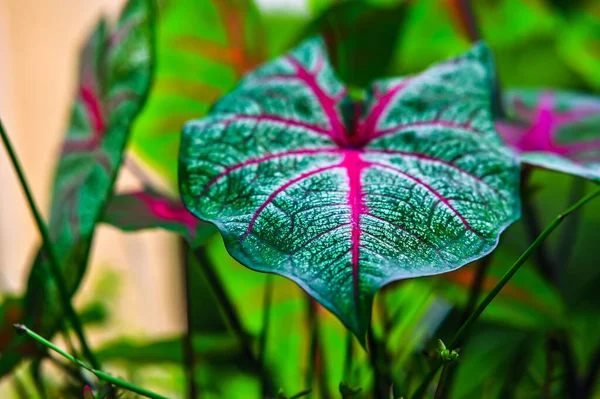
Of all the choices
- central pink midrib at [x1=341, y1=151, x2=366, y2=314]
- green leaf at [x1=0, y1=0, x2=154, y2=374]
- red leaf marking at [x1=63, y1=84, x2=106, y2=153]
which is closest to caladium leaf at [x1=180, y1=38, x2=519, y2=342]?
central pink midrib at [x1=341, y1=151, x2=366, y2=314]

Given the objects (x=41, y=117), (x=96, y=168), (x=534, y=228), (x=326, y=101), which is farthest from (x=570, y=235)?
(x=41, y=117)

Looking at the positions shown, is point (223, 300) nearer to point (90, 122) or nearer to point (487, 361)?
point (90, 122)

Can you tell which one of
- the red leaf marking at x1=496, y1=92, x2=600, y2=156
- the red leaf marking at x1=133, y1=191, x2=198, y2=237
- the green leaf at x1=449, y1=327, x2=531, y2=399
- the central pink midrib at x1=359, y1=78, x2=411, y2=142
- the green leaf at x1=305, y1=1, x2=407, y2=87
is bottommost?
the green leaf at x1=449, y1=327, x2=531, y2=399

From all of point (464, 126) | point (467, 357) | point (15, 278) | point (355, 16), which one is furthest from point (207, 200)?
point (15, 278)

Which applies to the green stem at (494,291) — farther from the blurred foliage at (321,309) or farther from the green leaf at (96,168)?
the green leaf at (96,168)

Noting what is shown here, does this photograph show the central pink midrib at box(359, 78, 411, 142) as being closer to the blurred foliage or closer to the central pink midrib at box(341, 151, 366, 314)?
the central pink midrib at box(341, 151, 366, 314)

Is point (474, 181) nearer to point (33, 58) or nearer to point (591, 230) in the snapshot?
point (591, 230)

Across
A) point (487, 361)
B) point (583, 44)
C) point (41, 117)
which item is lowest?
point (487, 361)
